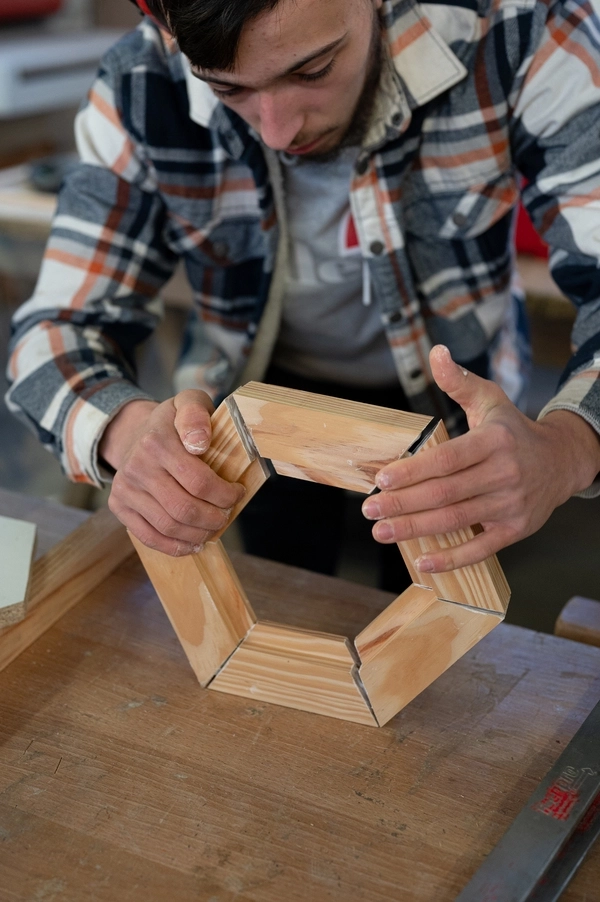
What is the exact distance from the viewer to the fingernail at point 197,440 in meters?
0.75

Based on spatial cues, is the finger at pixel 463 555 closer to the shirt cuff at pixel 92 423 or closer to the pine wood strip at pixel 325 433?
the pine wood strip at pixel 325 433

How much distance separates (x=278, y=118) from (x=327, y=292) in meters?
0.37

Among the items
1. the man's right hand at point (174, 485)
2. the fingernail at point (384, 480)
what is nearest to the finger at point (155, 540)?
the man's right hand at point (174, 485)

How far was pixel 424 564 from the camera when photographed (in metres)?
0.70

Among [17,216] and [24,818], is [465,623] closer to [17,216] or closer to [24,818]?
[24,818]

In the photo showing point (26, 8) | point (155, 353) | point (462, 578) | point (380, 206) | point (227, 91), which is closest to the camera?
point (462, 578)

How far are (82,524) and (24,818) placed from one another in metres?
0.35

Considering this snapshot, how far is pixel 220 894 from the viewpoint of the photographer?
626mm

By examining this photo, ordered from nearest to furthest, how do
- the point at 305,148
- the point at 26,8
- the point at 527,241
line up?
the point at 305,148, the point at 527,241, the point at 26,8

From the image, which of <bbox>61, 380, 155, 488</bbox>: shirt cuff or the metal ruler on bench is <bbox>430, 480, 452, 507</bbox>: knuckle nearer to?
the metal ruler on bench

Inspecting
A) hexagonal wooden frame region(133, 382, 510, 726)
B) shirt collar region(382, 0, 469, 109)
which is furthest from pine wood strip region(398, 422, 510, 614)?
shirt collar region(382, 0, 469, 109)

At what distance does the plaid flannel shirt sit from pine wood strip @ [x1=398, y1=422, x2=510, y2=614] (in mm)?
191

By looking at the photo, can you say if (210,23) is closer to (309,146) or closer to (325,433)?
(309,146)

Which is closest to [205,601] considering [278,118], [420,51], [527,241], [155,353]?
[278,118]
